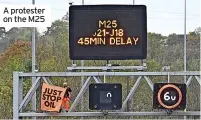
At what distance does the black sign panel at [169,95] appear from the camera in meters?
5.26

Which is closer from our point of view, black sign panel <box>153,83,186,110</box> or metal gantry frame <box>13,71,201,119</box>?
black sign panel <box>153,83,186,110</box>

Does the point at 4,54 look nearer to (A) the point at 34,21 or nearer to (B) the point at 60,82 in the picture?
(B) the point at 60,82

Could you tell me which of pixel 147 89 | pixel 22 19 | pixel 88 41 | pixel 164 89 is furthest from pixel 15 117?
pixel 147 89

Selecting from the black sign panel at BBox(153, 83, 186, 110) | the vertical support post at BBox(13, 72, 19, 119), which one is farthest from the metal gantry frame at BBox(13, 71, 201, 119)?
the black sign panel at BBox(153, 83, 186, 110)

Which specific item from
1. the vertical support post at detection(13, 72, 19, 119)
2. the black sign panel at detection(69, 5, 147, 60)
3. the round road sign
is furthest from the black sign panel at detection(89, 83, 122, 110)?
the vertical support post at detection(13, 72, 19, 119)

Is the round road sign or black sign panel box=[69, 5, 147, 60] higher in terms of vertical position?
black sign panel box=[69, 5, 147, 60]

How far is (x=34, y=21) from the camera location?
303 inches

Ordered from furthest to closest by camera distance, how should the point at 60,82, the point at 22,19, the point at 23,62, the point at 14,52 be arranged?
the point at 14,52 → the point at 23,62 → the point at 60,82 → the point at 22,19

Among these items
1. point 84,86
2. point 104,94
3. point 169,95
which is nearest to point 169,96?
point 169,95

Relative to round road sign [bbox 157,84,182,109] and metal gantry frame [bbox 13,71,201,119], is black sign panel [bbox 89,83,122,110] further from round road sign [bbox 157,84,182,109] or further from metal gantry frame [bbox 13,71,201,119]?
round road sign [bbox 157,84,182,109]

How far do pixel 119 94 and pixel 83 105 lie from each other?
4164 millimetres

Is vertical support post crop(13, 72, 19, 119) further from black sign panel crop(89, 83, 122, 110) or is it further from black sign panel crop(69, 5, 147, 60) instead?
black sign panel crop(89, 83, 122, 110)

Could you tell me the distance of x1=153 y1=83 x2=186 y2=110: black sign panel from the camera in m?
5.26

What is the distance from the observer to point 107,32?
17.6 ft
